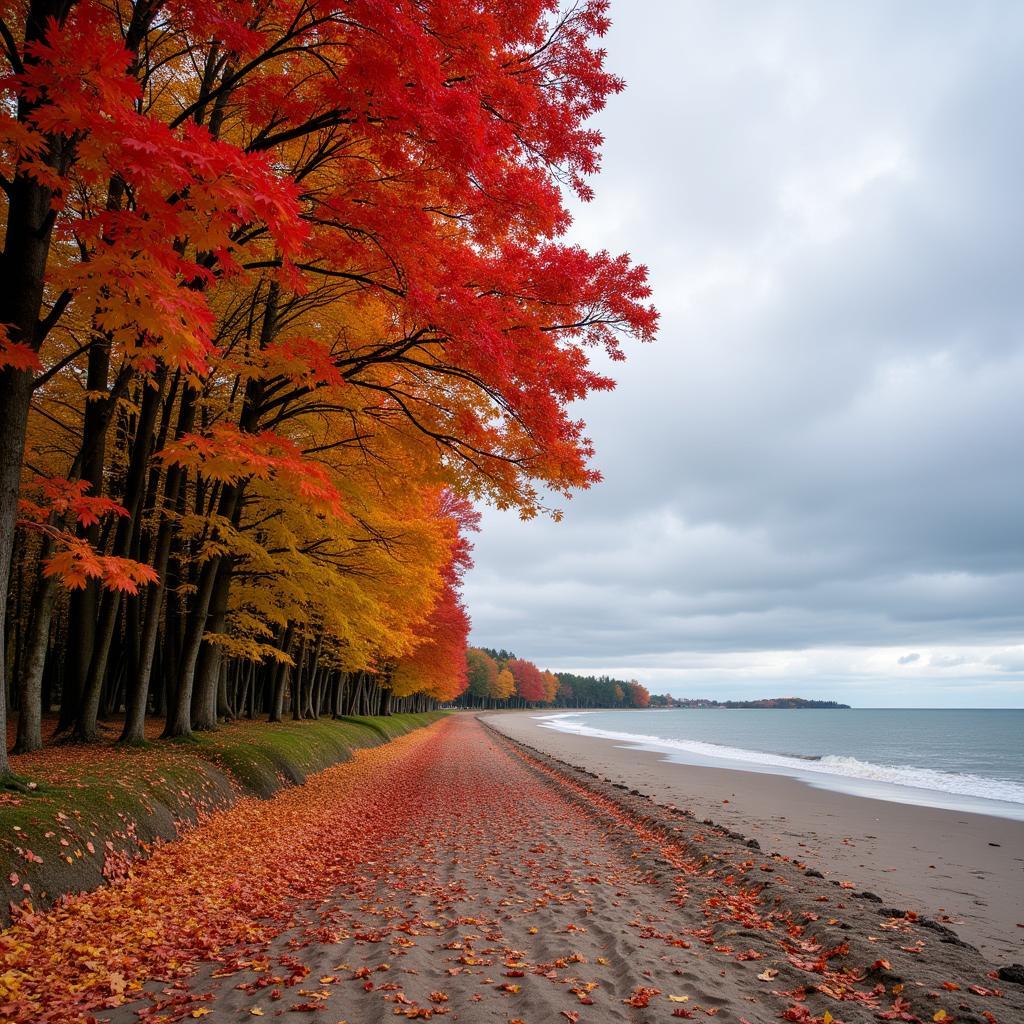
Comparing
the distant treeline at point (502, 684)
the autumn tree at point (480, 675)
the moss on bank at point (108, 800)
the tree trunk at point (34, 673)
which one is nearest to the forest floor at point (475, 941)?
the moss on bank at point (108, 800)

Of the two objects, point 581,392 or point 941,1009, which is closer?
point 941,1009

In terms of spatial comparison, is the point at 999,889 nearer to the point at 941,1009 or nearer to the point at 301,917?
the point at 941,1009

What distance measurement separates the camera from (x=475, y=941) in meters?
5.41

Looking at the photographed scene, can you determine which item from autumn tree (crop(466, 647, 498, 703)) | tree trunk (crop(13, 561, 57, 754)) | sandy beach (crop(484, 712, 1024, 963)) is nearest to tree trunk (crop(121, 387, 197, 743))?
tree trunk (crop(13, 561, 57, 754))

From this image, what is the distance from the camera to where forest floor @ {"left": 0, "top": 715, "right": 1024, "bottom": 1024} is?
4266 millimetres

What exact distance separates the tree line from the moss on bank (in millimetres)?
1492

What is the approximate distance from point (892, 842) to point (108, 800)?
42.7ft

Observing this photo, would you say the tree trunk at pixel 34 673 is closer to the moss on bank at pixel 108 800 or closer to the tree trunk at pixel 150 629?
the moss on bank at pixel 108 800

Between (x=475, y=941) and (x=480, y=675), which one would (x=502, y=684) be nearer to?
(x=480, y=675)

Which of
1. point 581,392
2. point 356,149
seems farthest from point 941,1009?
point 356,149

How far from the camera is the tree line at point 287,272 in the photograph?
Result: 4707 mm

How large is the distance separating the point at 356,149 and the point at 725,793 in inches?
721

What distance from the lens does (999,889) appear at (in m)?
9.09

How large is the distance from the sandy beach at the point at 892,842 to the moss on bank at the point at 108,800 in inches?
330
